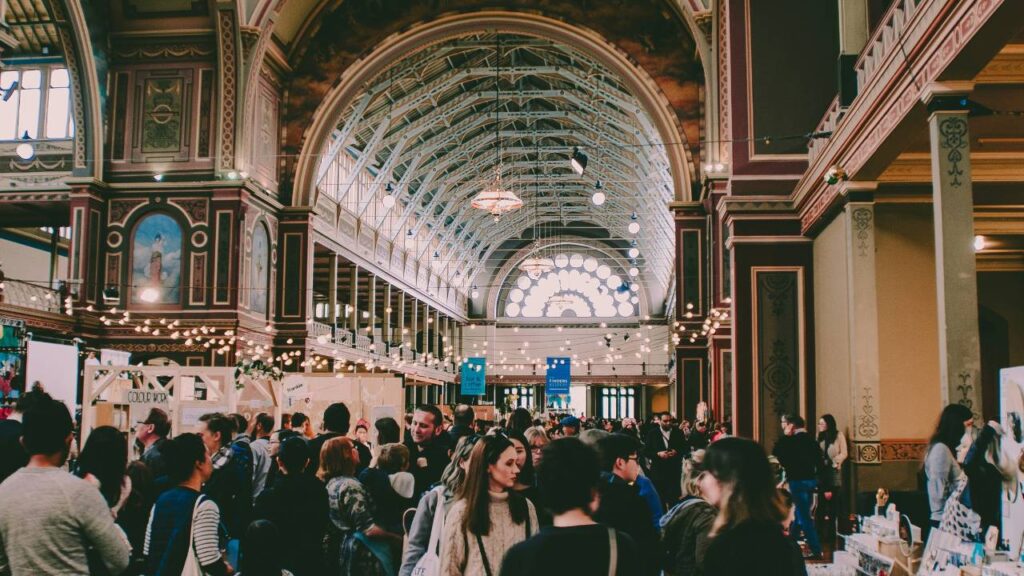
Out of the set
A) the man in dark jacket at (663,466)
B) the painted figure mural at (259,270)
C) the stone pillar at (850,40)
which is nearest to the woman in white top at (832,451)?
the man in dark jacket at (663,466)

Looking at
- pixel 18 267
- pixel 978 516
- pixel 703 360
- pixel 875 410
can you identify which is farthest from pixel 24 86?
pixel 978 516

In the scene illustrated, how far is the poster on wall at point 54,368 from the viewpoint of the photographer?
13008mm

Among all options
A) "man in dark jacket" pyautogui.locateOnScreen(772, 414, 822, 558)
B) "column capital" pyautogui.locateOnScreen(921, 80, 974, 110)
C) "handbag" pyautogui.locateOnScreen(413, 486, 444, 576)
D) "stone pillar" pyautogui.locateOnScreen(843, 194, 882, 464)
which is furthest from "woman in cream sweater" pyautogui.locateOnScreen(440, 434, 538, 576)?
"stone pillar" pyautogui.locateOnScreen(843, 194, 882, 464)

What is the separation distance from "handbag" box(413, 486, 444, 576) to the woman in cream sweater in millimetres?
159

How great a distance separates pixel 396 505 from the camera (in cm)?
546

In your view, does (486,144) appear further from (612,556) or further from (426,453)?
(612,556)

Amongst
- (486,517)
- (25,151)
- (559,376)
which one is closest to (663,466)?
(486,517)

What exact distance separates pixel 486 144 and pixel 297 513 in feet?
106

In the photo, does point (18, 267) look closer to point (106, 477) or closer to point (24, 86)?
point (24, 86)

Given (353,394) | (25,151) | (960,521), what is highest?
(25,151)

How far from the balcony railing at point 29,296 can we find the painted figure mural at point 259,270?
153 inches

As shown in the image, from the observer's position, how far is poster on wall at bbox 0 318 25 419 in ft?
56.4

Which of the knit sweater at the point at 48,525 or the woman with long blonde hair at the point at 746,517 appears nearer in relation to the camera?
the woman with long blonde hair at the point at 746,517

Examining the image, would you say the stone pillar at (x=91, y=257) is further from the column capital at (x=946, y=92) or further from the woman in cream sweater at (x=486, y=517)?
the woman in cream sweater at (x=486, y=517)
